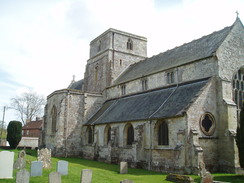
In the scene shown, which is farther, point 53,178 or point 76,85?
point 76,85

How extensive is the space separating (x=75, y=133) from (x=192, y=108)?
17714 millimetres

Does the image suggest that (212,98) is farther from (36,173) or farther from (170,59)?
(36,173)

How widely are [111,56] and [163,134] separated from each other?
62.0 ft

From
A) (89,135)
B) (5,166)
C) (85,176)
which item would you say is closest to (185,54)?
(89,135)

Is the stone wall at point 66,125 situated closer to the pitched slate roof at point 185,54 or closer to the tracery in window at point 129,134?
the pitched slate roof at point 185,54

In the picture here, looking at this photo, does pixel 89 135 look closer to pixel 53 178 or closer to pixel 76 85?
pixel 76 85

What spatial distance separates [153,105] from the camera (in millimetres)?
23156

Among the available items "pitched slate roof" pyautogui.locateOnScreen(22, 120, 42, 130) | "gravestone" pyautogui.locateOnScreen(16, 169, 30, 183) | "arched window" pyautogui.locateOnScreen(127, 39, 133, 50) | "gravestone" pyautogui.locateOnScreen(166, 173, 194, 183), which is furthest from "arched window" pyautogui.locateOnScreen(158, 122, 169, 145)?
"pitched slate roof" pyautogui.locateOnScreen(22, 120, 42, 130)

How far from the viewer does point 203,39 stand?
25000mm

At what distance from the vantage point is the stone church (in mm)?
18594

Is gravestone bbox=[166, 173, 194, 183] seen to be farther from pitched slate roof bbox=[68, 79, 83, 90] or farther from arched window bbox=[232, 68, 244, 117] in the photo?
pitched slate roof bbox=[68, 79, 83, 90]

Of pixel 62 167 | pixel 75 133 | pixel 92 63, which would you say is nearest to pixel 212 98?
pixel 62 167

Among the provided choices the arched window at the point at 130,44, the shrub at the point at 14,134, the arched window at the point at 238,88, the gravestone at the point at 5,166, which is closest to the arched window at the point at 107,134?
the arched window at the point at 238,88

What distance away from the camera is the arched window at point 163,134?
65.7 ft
